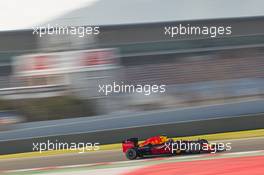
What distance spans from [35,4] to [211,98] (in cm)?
1637

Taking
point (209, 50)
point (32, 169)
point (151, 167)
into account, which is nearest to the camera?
point (151, 167)

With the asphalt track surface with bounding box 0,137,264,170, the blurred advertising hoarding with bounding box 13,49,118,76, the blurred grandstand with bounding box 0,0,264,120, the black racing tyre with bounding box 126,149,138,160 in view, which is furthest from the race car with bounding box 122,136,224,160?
the blurred advertising hoarding with bounding box 13,49,118,76

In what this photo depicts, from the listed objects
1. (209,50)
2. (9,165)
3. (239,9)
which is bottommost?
(9,165)

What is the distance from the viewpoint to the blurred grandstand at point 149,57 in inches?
542

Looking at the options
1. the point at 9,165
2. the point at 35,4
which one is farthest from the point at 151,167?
the point at 35,4

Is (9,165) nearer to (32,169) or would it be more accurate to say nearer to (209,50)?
(32,169)

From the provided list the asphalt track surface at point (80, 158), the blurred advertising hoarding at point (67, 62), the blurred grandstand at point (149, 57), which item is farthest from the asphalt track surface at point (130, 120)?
the blurred advertising hoarding at point (67, 62)

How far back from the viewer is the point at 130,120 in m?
10.9

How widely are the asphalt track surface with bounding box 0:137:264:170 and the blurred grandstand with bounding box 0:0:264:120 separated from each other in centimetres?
329

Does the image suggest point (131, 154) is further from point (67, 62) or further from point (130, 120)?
point (67, 62)

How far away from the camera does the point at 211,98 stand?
13.2 metres

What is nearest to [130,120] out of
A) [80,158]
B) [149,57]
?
[80,158]

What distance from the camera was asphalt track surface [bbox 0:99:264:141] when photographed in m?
10.7

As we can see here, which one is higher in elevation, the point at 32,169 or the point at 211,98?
the point at 211,98
